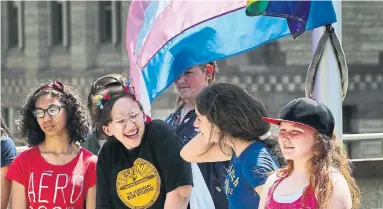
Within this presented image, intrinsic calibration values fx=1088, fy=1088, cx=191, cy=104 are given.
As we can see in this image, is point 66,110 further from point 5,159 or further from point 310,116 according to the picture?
point 310,116

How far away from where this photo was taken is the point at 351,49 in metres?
17.9

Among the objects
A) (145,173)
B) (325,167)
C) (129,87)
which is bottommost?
(145,173)

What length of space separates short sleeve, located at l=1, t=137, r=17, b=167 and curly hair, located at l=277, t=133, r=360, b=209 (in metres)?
2.25

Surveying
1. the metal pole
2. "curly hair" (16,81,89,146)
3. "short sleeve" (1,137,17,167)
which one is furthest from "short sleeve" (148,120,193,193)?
"short sleeve" (1,137,17,167)

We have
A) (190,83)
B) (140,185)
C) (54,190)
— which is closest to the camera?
(140,185)

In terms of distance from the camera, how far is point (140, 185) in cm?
539

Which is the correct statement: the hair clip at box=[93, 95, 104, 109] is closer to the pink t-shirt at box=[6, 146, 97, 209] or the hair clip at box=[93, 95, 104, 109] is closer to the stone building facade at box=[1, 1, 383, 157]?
the pink t-shirt at box=[6, 146, 97, 209]

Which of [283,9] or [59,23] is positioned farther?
[59,23]

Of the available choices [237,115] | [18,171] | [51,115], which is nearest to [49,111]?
[51,115]

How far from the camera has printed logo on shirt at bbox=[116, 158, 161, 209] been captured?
5.38 m

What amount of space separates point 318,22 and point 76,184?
1.57 meters

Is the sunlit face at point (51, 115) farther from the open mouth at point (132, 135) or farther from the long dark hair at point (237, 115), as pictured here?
the long dark hair at point (237, 115)

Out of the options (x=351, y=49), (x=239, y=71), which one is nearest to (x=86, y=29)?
(x=239, y=71)

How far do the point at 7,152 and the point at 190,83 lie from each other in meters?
1.19
